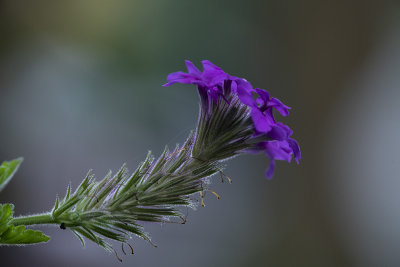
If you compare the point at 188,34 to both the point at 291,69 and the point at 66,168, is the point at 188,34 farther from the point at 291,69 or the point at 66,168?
the point at 66,168

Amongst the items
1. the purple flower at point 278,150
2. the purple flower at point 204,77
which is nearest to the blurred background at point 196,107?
the purple flower at point 278,150

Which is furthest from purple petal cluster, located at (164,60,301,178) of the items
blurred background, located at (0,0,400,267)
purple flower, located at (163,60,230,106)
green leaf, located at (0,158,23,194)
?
blurred background, located at (0,0,400,267)

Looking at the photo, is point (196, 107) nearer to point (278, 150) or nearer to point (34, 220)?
point (278, 150)

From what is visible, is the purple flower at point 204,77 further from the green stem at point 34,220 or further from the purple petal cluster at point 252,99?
the green stem at point 34,220

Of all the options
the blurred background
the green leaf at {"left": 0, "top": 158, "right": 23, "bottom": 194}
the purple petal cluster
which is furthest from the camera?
the blurred background

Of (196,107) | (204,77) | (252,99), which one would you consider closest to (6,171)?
(204,77)

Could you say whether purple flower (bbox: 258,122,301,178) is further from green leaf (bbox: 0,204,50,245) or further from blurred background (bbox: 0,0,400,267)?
blurred background (bbox: 0,0,400,267)
